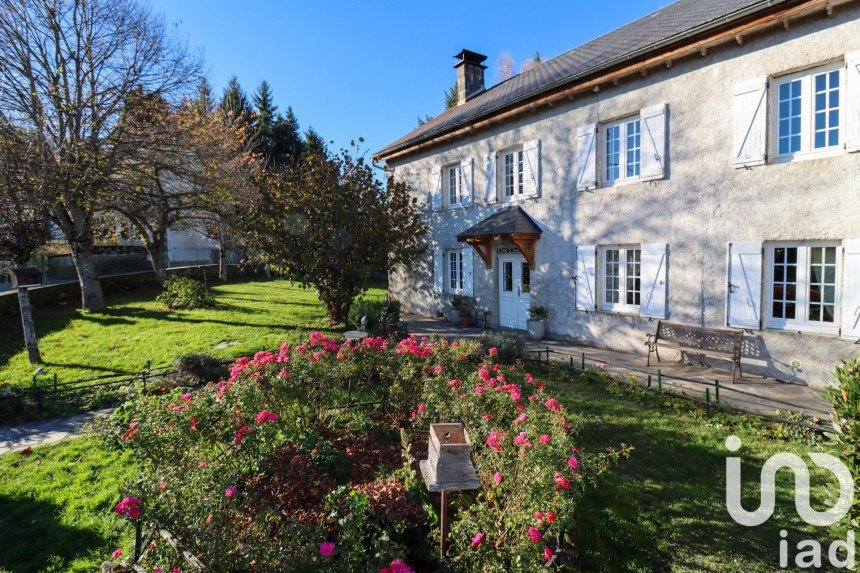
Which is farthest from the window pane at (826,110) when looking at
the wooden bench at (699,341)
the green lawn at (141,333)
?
the green lawn at (141,333)

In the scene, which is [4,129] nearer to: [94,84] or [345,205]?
[94,84]

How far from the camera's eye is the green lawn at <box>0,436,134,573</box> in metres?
3.36

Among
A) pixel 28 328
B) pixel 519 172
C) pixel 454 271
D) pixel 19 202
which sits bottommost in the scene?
pixel 28 328

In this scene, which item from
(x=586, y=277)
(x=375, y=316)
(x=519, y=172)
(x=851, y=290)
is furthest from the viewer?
(x=519, y=172)

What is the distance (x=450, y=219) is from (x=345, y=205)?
13.8ft

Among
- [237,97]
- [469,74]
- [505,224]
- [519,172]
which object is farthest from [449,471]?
[237,97]

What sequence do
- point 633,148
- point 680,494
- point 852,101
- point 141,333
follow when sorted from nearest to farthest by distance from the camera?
point 680,494, point 852,101, point 633,148, point 141,333

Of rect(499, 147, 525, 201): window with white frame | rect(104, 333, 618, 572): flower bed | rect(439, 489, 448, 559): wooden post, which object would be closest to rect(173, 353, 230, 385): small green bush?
rect(104, 333, 618, 572): flower bed

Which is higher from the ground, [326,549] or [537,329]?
[326,549]

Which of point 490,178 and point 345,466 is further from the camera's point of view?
point 490,178

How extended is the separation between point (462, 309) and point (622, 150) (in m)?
6.48

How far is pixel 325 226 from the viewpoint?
446 inches

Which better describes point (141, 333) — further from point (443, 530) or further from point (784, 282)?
point (784, 282)

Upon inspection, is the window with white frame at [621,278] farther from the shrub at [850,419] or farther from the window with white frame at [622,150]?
the shrub at [850,419]
